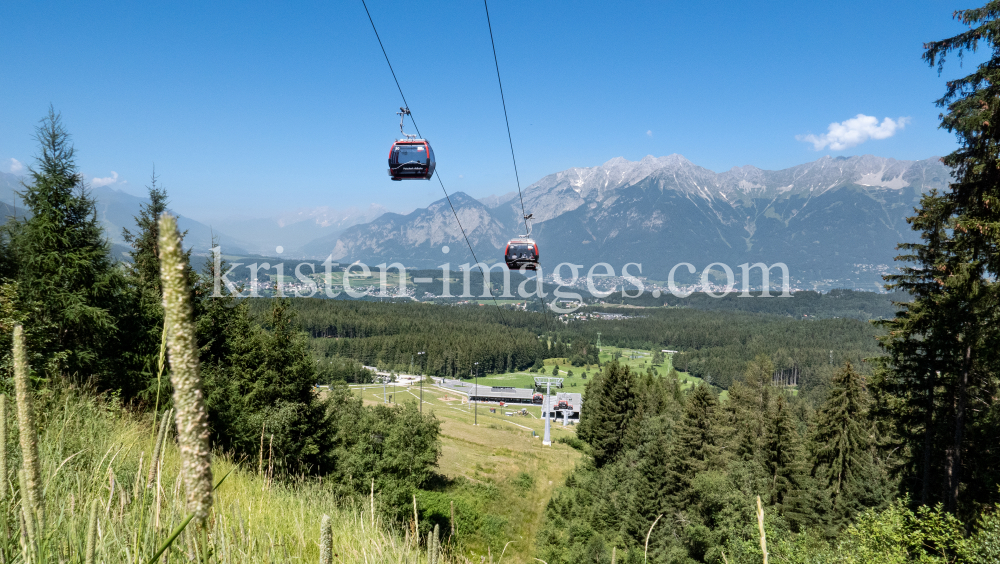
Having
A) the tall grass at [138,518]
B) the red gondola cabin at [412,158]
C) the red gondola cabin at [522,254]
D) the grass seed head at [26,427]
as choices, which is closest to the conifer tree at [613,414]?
the red gondola cabin at [522,254]

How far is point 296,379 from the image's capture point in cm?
1778

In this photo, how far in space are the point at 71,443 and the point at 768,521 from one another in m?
20.6

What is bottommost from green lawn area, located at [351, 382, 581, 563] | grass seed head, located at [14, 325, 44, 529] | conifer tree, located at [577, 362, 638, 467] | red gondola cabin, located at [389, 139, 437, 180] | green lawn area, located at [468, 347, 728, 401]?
green lawn area, located at [468, 347, 728, 401]

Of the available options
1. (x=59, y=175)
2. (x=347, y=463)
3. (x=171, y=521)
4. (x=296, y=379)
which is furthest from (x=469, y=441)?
(x=171, y=521)

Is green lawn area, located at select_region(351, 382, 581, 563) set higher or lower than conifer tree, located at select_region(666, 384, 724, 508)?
lower

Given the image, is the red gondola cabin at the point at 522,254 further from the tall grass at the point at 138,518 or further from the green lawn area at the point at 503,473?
the tall grass at the point at 138,518

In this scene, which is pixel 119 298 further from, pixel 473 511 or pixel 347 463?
pixel 473 511

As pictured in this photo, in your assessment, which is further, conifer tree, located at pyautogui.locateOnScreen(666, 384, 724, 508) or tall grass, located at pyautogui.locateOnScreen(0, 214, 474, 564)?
conifer tree, located at pyautogui.locateOnScreen(666, 384, 724, 508)

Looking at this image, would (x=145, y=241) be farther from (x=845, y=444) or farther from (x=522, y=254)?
(x=845, y=444)

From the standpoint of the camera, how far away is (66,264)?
492 inches

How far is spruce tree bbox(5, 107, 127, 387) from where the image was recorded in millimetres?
11930

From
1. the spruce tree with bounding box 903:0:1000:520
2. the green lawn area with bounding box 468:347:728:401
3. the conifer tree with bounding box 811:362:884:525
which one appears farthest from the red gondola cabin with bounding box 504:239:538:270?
the green lawn area with bounding box 468:347:728:401

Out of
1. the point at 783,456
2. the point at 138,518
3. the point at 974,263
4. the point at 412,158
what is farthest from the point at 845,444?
the point at 138,518

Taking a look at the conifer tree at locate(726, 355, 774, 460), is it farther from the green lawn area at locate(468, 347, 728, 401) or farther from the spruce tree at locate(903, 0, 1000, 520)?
the green lawn area at locate(468, 347, 728, 401)
